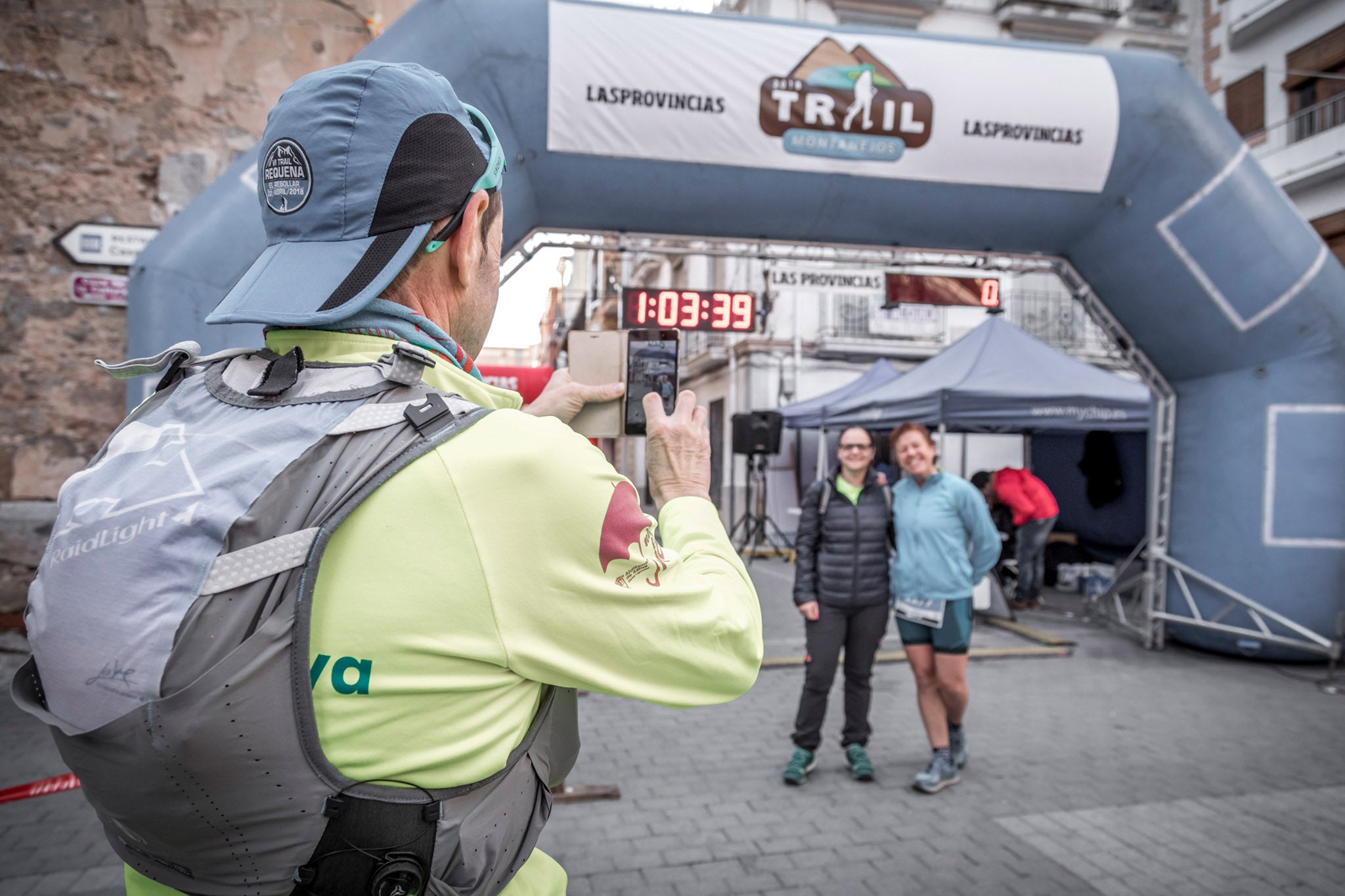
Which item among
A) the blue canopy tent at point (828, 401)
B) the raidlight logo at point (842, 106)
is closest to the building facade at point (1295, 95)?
the blue canopy tent at point (828, 401)

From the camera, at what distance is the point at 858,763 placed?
189 inches

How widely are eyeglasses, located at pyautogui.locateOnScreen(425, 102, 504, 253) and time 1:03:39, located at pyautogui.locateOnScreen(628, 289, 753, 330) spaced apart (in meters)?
6.00

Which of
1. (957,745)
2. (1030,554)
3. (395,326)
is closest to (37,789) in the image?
(395,326)

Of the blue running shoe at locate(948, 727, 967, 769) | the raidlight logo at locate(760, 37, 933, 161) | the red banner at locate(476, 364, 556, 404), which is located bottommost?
the blue running shoe at locate(948, 727, 967, 769)

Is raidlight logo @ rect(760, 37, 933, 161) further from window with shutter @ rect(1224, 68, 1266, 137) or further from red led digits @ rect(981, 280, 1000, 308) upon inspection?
window with shutter @ rect(1224, 68, 1266, 137)

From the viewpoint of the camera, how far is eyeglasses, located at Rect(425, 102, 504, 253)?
1062mm

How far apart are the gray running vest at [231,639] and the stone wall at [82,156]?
581 centimetres

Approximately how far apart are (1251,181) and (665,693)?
750cm

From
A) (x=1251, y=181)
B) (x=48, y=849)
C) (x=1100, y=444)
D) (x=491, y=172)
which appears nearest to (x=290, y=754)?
(x=491, y=172)

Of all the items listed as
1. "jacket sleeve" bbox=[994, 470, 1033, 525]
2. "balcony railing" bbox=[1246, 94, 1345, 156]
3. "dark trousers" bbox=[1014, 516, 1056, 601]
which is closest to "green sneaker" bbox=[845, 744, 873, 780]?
"dark trousers" bbox=[1014, 516, 1056, 601]

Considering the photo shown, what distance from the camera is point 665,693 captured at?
989 millimetres

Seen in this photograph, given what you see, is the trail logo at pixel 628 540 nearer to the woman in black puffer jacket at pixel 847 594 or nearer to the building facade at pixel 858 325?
the woman in black puffer jacket at pixel 847 594

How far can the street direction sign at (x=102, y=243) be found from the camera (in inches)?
224

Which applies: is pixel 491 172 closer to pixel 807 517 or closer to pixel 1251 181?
pixel 807 517
